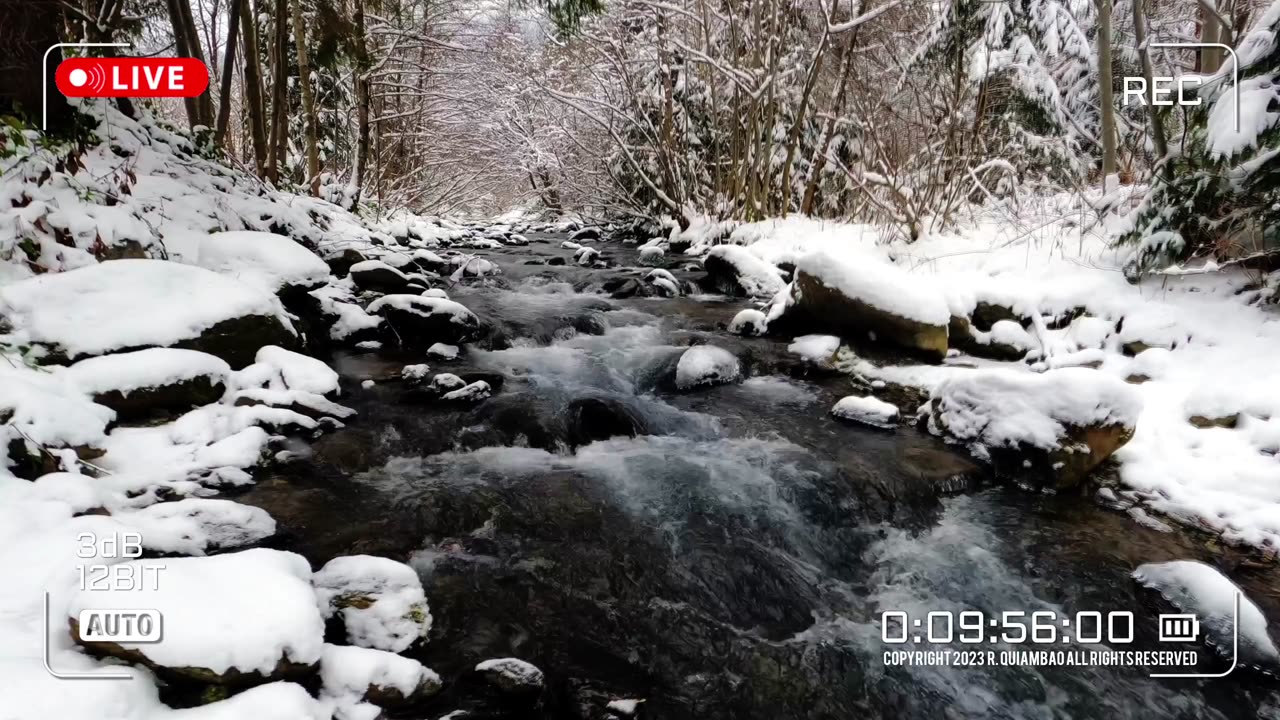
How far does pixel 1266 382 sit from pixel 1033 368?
1.36 meters

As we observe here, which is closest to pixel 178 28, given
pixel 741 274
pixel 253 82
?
pixel 253 82

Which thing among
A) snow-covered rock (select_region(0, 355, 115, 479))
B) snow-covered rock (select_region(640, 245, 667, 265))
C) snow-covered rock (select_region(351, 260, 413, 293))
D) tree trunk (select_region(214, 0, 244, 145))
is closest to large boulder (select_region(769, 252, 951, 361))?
snow-covered rock (select_region(351, 260, 413, 293))

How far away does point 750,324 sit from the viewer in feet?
21.4

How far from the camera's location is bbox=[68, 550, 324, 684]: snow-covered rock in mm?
1819

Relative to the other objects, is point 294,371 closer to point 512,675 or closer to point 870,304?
point 512,675

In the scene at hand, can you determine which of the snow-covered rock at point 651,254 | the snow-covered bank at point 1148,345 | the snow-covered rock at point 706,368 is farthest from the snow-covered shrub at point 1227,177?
the snow-covered rock at point 651,254

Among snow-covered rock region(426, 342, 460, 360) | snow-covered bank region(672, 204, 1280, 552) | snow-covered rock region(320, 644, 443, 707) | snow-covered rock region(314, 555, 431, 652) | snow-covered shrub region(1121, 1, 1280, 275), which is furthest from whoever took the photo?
snow-covered rock region(426, 342, 460, 360)

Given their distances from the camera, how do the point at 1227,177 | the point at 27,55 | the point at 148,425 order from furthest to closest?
1. the point at 27,55
2. the point at 1227,177
3. the point at 148,425

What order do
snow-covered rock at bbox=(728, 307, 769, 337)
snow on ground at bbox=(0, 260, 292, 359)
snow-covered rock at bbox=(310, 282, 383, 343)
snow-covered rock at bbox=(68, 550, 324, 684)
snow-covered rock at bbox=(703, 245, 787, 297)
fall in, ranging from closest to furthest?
snow-covered rock at bbox=(68, 550, 324, 684), snow on ground at bbox=(0, 260, 292, 359), snow-covered rock at bbox=(310, 282, 383, 343), snow-covered rock at bbox=(728, 307, 769, 337), snow-covered rock at bbox=(703, 245, 787, 297)

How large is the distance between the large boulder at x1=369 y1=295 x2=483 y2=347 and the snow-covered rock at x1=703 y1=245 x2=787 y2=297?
4085 millimetres

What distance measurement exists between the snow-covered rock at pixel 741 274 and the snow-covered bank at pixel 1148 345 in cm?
181

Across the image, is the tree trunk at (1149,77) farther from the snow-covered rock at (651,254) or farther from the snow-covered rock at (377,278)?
the snow-covered rock at (651,254)

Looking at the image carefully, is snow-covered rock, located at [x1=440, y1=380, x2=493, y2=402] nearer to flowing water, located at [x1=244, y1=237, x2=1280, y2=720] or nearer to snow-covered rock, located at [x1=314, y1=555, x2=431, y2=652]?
Answer: flowing water, located at [x1=244, y1=237, x2=1280, y2=720]

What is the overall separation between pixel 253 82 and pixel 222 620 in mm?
8047
